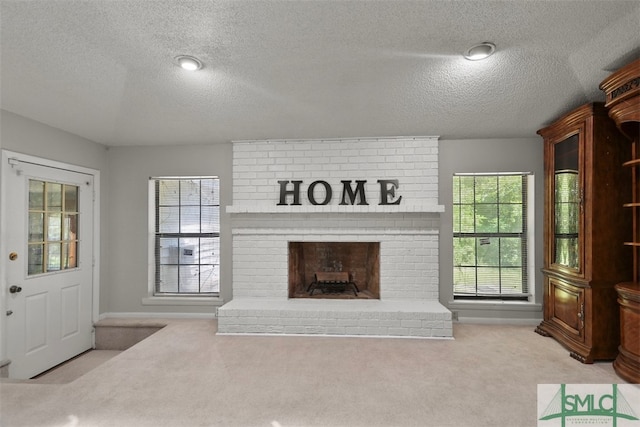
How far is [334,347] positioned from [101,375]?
6.49 ft

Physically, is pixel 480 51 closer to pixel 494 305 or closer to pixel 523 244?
pixel 523 244

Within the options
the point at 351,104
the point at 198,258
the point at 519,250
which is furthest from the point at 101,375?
the point at 519,250

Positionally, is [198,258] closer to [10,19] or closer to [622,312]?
[10,19]

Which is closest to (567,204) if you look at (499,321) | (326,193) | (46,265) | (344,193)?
(499,321)

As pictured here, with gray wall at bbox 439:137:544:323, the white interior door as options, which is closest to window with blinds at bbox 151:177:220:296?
the white interior door

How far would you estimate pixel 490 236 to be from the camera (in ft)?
12.7

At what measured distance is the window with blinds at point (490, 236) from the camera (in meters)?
3.84

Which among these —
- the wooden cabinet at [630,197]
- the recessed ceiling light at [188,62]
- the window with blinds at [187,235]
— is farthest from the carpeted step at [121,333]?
the wooden cabinet at [630,197]

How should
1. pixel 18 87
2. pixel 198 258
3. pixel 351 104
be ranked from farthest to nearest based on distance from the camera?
1. pixel 198 258
2. pixel 351 104
3. pixel 18 87

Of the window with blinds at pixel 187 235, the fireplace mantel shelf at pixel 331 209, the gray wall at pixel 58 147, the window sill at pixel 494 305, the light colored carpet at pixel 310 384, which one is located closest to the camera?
the light colored carpet at pixel 310 384

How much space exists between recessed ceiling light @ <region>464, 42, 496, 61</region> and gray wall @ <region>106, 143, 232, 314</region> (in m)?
3.16

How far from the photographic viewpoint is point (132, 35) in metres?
1.91

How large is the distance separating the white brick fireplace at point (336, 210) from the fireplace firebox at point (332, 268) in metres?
0.22

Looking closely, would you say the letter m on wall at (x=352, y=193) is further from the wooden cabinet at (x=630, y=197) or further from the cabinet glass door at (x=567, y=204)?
the wooden cabinet at (x=630, y=197)
